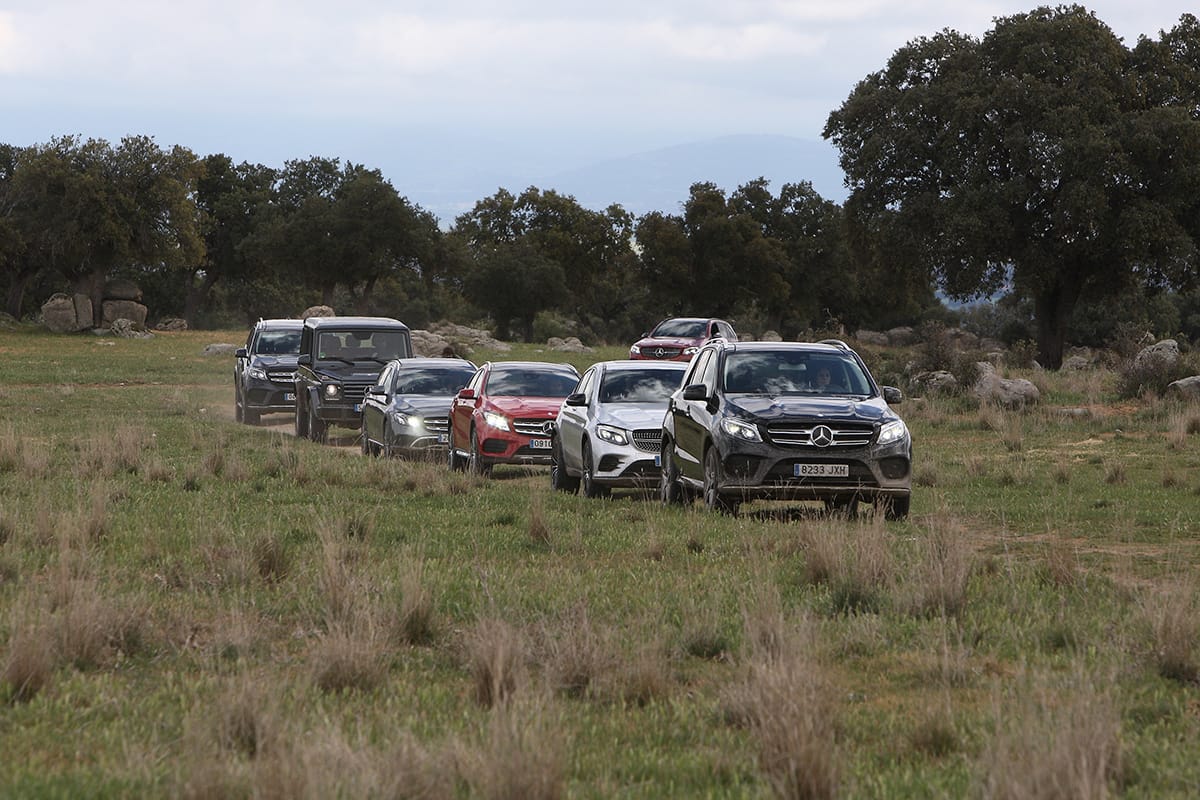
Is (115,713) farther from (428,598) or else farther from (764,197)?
(764,197)

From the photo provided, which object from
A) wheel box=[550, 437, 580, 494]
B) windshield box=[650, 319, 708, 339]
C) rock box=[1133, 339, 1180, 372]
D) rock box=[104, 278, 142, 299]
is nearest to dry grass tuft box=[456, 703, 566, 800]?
wheel box=[550, 437, 580, 494]

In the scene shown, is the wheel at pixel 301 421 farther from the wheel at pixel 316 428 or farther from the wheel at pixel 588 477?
the wheel at pixel 588 477

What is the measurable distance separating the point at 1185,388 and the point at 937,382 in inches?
249

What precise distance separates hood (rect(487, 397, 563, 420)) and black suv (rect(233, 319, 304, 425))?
1049 centimetres

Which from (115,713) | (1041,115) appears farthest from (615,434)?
(1041,115)

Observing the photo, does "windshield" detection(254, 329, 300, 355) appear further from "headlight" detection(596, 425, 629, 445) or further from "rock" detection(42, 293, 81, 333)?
"rock" detection(42, 293, 81, 333)

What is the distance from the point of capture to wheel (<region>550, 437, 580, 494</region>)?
20.0 meters

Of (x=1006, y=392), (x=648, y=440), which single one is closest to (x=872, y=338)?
(x=1006, y=392)

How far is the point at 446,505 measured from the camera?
16266mm

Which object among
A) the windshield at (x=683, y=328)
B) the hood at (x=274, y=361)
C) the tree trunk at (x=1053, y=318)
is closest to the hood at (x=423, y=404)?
the hood at (x=274, y=361)

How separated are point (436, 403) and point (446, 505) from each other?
8.23m

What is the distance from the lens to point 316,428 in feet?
92.0

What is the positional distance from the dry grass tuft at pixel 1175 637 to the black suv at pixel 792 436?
6.57 m

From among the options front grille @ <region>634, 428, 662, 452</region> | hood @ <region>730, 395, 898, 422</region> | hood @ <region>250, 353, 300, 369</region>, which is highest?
hood @ <region>730, 395, 898, 422</region>
